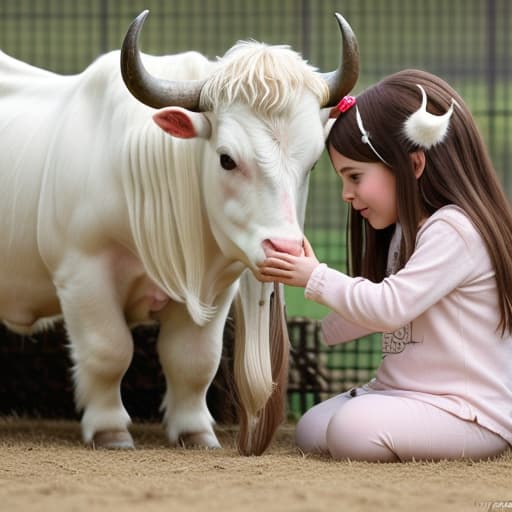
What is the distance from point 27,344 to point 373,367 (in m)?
1.56

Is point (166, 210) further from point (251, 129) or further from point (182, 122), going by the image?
point (251, 129)

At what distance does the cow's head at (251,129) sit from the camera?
139 inches

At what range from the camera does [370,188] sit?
3727mm

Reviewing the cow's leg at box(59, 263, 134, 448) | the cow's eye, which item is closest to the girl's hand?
the cow's eye

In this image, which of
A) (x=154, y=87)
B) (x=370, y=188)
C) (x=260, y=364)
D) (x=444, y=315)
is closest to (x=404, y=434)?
(x=444, y=315)

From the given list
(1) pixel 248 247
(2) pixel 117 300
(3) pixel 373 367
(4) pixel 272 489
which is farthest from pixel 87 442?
(3) pixel 373 367

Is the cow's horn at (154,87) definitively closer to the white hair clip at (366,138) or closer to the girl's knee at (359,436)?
the white hair clip at (366,138)

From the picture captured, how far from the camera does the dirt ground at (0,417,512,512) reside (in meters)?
2.74

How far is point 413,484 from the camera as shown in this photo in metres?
3.11

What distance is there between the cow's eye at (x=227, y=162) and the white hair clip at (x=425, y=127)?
1.74 feet

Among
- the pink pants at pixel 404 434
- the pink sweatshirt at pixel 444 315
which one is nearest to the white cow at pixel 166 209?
the pink sweatshirt at pixel 444 315

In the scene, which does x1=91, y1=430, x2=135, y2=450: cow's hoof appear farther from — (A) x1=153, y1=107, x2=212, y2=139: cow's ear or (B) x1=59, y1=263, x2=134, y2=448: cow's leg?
(A) x1=153, y1=107, x2=212, y2=139: cow's ear

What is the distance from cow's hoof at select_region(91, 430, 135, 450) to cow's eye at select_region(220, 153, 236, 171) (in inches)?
41.6

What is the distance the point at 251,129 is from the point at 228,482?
1.08m
